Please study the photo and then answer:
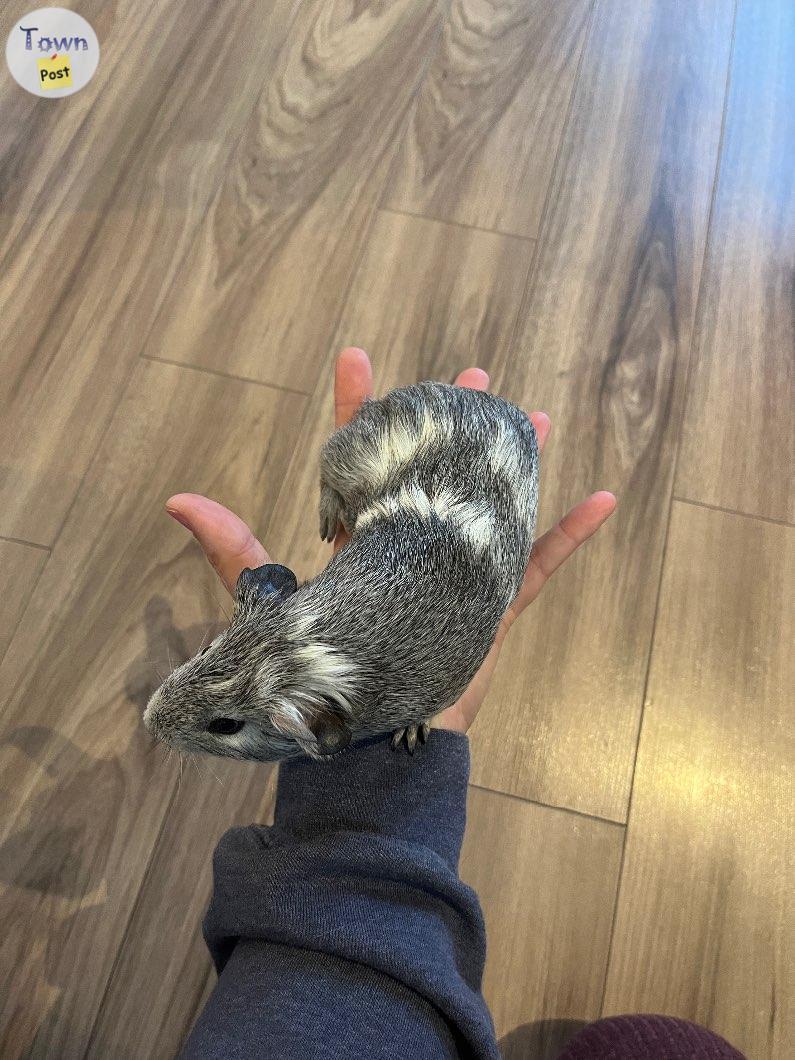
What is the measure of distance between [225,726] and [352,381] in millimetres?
830

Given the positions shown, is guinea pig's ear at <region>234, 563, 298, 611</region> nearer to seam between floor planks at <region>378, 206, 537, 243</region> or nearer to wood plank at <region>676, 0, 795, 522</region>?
wood plank at <region>676, 0, 795, 522</region>

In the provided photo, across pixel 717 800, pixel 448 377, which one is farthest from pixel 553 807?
pixel 448 377

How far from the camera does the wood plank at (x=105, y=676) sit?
4.82 ft

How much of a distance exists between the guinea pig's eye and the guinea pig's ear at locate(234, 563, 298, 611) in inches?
6.8

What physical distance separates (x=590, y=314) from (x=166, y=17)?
157 centimetres

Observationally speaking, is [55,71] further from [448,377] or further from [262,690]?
[262,690]

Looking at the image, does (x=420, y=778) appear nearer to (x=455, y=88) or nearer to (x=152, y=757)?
(x=152, y=757)

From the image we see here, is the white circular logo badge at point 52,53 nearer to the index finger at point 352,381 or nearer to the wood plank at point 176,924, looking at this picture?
the index finger at point 352,381

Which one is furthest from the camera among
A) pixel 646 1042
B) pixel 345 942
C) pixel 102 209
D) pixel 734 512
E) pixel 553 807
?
pixel 102 209

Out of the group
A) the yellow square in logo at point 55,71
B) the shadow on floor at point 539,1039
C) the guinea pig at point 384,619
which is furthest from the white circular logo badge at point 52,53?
the shadow on floor at point 539,1039

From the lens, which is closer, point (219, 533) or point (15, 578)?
point (219, 533)

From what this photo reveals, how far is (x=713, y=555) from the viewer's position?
6.06 ft

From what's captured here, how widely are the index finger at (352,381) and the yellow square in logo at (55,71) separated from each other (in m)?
1.36

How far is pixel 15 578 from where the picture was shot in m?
1.76
